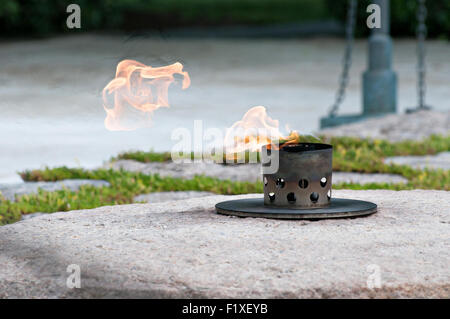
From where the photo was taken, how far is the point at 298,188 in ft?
16.3

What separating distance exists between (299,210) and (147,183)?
8.74 ft

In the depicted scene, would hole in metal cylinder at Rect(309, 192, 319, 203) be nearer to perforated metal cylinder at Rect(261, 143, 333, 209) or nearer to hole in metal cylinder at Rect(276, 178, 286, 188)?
perforated metal cylinder at Rect(261, 143, 333, 209)

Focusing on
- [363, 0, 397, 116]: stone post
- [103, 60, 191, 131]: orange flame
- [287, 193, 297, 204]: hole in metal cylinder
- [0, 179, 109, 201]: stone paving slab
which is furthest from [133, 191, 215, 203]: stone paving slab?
[363, 0, 397, 116]: stone post

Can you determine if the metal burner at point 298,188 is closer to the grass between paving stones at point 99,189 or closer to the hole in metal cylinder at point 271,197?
the hole in metal cylinder at point 271,197

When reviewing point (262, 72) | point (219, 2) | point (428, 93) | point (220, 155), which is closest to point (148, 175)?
point (220, 155)

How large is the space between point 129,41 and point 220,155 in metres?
3.29

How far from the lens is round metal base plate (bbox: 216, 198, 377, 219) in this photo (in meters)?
4.77


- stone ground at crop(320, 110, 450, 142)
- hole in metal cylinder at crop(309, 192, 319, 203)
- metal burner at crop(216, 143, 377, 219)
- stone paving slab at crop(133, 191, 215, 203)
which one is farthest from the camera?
stone ground at crop(320, 110, 450, 142)

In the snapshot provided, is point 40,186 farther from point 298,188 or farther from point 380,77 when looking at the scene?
point 380,77

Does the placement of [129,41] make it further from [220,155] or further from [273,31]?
[273,31]

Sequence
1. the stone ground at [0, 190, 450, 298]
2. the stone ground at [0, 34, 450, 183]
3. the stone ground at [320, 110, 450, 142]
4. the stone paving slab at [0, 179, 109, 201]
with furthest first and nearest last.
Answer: the stone ground at [320, 110, 450, 142], the stone ground at [0, 34, 450, 183], the stone paving slab at [0, 179, 109, 201], the stone ground at [0, 190, 450, 298]

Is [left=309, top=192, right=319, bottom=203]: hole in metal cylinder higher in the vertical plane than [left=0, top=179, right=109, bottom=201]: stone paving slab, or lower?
higher

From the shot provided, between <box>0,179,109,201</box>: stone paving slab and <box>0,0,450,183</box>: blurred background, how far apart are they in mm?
588

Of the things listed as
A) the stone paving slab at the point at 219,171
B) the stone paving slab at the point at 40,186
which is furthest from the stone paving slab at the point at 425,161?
the stone paving slab at the point at 40,186
